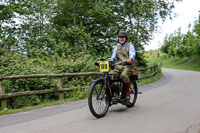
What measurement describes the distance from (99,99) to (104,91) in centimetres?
27

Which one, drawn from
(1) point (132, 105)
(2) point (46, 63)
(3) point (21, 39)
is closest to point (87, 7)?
(3) point (21, 39)

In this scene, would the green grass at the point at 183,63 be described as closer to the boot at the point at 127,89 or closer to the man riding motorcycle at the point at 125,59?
the man riding motorcycle at the point at 125,59

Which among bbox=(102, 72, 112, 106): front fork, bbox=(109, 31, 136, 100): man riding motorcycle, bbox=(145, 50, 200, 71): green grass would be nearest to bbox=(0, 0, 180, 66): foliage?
bbox=(109, 31, 136, 100): man riding motorcycle

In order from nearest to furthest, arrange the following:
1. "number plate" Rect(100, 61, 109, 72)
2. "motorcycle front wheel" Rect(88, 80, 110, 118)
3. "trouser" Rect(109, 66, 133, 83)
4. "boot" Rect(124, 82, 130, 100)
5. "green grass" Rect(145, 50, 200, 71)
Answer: "motorcycle front wheel" Rect(88, 80, 110, 118) → "number plate" Rect(100, 61, 109, 72) → "trouser" Rect(109, 66, 133, 83) → "boot" Rect(124, 82, 130, 100) → "green grass" Rect(145, 50, 200, 71)

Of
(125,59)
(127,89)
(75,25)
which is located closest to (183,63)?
(75,25)

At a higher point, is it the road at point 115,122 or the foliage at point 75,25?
the foliage at point 75,25

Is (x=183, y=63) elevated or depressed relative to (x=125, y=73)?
depressed

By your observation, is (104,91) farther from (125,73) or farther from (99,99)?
(125,73)

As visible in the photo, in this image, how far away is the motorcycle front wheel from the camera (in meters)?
5.21

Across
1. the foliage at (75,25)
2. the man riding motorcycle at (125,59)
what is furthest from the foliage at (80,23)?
the man riding motorcycle at (125,59)

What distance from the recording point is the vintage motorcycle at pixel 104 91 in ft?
17.3

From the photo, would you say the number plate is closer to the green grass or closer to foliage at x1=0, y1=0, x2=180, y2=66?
foliage at x1=0, y1=0, x2=180, y2=66

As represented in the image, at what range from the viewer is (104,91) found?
5.63m

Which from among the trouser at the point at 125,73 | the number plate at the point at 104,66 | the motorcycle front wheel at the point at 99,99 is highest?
the number plate at the point at 104,66
